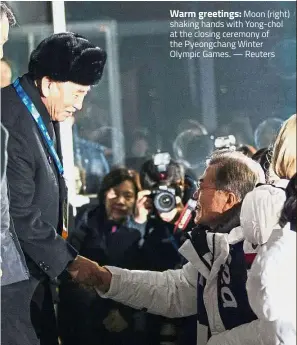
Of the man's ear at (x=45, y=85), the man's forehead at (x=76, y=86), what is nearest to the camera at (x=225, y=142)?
the man's forehead at (x=76, y=86)

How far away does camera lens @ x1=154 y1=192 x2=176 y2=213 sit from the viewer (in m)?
3.97

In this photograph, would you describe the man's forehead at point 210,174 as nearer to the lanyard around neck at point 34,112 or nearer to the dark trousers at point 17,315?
the lanyard around neck at point 34,112

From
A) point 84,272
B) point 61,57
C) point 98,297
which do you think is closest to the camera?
point 61,57

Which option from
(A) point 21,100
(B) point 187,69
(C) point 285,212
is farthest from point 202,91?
(C) point 285,212

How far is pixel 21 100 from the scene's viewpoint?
298cm

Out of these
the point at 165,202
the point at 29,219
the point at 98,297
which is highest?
the point at 29,219

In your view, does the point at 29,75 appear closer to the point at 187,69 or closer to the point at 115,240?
the point at 187,69

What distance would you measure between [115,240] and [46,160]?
1037mm

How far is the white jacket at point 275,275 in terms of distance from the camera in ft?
7.48

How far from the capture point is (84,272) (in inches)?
124

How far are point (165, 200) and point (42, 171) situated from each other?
43.7 inches

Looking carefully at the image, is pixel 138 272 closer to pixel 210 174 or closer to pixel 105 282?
pixel 105 282

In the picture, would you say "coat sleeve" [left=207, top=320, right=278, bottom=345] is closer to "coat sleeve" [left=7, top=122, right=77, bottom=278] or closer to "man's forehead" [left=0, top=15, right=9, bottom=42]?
"coat sleeve" [left=7, top=122, right=77, bottom=278]

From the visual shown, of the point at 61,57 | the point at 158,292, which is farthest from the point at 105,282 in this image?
the point at 61,57
